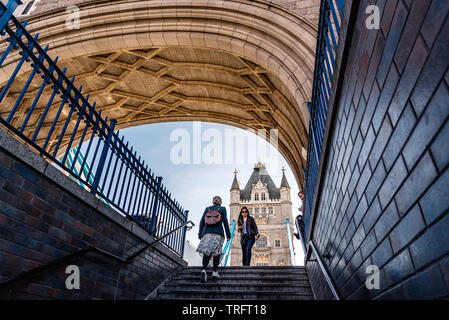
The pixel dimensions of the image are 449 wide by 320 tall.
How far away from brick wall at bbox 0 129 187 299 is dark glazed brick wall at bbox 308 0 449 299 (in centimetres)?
235

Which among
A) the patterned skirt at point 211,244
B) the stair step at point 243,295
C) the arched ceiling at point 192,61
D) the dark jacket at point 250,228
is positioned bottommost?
the stair step at point 243,295

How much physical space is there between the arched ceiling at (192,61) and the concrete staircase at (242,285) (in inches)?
108

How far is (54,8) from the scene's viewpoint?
681 cm

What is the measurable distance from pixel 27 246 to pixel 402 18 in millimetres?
2767

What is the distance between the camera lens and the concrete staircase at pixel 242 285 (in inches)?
155

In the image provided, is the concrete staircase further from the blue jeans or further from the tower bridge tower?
the tower bridge tower

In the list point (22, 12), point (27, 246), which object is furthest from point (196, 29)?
point (27, 246)

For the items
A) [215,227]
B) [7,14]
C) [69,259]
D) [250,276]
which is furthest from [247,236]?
[7,14]

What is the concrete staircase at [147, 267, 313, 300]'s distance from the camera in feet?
12.9

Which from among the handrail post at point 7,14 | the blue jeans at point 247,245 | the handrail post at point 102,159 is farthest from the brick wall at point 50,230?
the blue jeans at point 247,245

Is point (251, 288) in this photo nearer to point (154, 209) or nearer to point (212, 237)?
point (212, 237)

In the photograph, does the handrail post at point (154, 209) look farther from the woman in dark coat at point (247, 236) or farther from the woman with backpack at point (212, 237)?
the woman in dark coat at point (247, 236)

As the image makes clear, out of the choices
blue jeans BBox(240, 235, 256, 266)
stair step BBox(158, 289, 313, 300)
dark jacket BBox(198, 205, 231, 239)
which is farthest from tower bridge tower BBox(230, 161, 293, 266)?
stair step BBox(158, 289, 313, 300)
